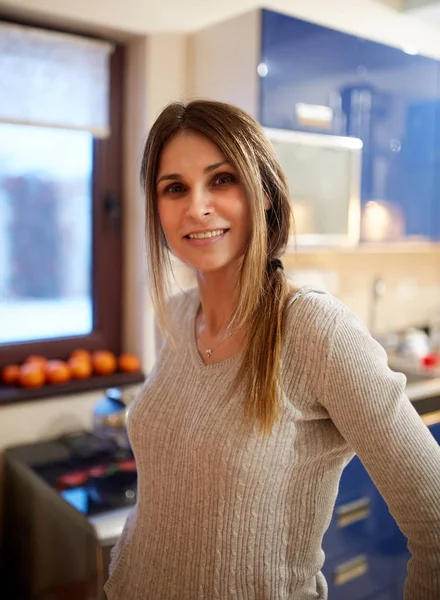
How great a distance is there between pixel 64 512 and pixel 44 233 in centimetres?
98

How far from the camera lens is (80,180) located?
2201mm

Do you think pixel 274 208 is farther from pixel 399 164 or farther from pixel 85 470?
pixel 399 164

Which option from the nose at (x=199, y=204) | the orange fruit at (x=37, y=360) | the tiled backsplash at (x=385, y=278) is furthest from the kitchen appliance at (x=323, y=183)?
the nose at (x=199, y=204)

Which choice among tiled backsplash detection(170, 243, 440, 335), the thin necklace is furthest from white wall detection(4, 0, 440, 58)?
the thin necklace

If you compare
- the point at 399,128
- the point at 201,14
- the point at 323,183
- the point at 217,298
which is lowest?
the point at 217,298

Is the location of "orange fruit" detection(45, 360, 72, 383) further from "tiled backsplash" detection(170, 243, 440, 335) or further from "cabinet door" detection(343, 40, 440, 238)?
"cabinet door" detection(343, 40, 440, 238)

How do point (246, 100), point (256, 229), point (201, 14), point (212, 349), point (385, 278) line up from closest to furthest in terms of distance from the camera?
1. point (256, 229)
2. point (212, 349)
3. point (246, 100)
4. point (201, 14)
5. point (385, 278)

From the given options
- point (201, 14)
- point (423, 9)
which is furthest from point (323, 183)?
point (423, 9)

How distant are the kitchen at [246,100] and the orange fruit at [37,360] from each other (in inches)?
5.0

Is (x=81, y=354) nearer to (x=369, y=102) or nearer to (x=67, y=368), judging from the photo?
(x=67, y=368)

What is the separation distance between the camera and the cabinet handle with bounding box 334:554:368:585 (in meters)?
1.98

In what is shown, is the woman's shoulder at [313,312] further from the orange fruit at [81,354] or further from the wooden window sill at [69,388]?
the orange fruit at [81,354]

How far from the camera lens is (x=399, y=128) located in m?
2.48

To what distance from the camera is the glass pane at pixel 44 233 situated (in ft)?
6.71
